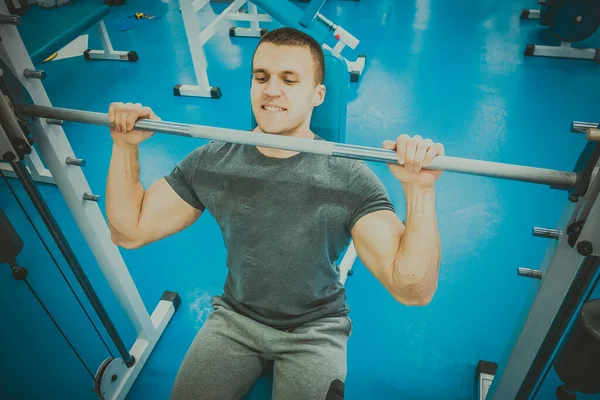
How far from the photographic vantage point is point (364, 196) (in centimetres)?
126

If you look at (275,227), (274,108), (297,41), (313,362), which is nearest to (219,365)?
(313,362)

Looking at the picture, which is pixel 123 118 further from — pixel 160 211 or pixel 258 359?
pixel 258 359

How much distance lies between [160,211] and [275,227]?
0.41 m

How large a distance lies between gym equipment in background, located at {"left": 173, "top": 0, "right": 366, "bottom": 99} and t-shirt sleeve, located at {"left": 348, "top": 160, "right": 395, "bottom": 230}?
1.23m

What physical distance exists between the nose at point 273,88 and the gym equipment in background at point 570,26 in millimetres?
3486

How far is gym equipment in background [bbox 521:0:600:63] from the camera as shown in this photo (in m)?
3.60

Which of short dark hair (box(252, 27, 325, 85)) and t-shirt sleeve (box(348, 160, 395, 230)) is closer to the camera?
t-shirt sleeve (box(348, 160, 395, 230))

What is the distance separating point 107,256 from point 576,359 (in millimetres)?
1526

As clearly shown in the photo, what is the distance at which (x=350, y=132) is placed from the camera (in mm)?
3283

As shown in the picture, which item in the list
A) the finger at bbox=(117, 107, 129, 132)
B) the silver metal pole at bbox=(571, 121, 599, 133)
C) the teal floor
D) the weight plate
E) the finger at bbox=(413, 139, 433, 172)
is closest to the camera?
the silver metal pole at bbox=(571, 121, 599, 133)

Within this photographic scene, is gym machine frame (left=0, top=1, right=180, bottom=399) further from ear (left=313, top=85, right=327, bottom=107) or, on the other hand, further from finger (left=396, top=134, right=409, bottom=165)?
finger (left=396, top=134, right=409, bottom=165)

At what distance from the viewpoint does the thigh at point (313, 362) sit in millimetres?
1198

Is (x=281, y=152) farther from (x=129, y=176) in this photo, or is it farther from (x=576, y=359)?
(x=576, y=359)

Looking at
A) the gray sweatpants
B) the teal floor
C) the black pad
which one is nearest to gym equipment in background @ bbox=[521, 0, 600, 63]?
the teal floor
